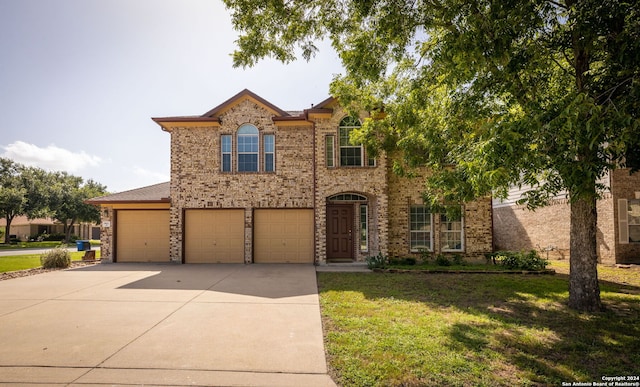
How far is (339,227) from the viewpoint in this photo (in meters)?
13.9

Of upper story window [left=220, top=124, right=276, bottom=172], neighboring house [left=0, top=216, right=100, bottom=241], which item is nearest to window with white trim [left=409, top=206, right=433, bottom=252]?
upper story window [left=220, top=124, right=276, bottom=172]

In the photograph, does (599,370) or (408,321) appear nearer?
(599,370)

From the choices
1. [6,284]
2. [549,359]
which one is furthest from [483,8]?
[6,284]

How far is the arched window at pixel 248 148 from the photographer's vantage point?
13.9 meters

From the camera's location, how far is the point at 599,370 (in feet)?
Answer: 13.5

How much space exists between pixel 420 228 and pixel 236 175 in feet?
27.1

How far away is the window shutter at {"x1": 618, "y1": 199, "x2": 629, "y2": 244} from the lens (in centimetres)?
1304

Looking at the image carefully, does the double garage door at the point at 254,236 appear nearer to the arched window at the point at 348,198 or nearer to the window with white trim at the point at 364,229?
the arched window at the point at 348,198

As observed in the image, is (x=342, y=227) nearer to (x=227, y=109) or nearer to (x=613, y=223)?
(x=227, y=109)

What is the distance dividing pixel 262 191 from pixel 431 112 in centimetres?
751

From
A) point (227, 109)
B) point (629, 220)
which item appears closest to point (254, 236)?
point (227, 109)

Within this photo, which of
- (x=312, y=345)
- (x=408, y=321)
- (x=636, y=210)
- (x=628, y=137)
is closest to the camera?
(x=628, y=137)

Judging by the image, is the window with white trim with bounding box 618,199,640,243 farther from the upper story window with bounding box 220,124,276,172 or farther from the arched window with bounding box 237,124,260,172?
the arched window with bounding box 237,124,260,172

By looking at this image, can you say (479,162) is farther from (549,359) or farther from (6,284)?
(6,284)
